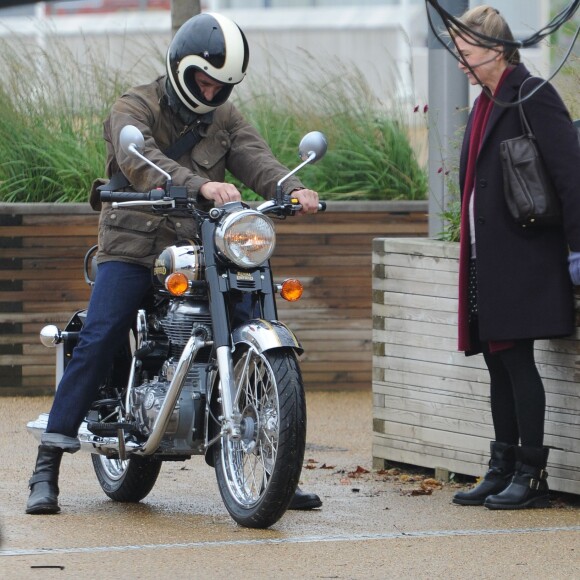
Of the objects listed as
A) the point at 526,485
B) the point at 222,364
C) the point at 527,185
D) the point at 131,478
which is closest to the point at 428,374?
the point at 526,485

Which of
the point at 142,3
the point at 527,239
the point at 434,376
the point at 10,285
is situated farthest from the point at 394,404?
the point at 142,3

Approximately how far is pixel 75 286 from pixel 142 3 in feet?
89.0

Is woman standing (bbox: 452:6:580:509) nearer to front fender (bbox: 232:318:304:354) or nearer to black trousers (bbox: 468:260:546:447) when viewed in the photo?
black trousers (bbox: 468:260:546:447)

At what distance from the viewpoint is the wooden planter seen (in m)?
6.33

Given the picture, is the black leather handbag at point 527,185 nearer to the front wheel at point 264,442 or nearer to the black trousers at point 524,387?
the black trousers at point 524,387

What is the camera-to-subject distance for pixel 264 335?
526cm

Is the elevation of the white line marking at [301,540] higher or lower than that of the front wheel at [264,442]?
lower

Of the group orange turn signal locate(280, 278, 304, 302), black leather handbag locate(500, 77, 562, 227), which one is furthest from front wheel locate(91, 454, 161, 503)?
black leather handbag locate(500, 77, 562, 227)

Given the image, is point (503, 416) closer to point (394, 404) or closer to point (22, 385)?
point (394, 404)

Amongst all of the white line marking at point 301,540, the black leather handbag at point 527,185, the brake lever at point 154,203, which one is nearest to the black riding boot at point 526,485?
the white line marking at point 301,540

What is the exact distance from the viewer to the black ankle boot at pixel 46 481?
5703 millimetres

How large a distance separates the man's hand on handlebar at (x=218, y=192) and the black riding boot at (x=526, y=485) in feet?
4.80

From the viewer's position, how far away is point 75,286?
8.78 m

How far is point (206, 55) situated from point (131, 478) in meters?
1.68
